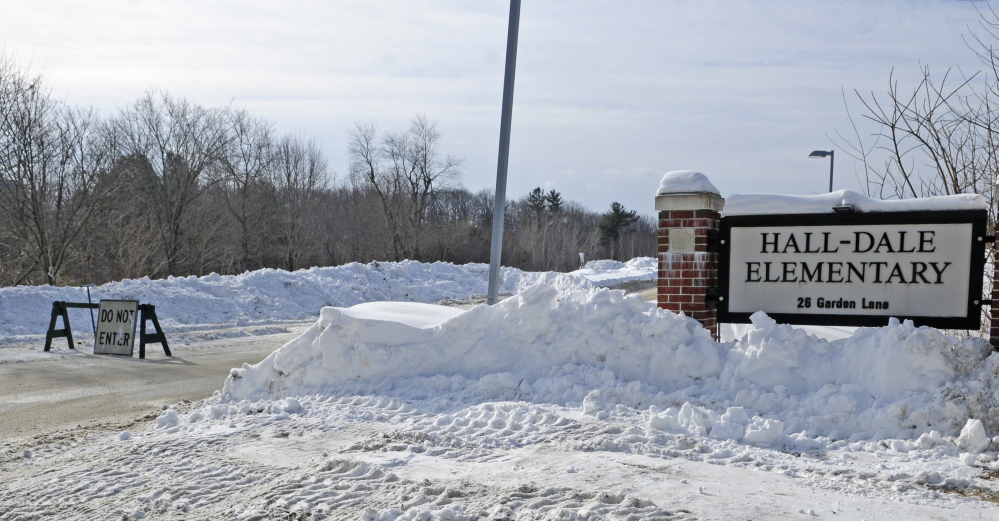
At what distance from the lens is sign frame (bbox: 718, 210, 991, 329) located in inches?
271

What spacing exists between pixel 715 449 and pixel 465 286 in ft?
78.5

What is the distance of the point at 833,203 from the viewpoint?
7.31 m

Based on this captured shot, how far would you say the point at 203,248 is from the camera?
111 feet

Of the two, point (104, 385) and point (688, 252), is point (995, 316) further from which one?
point (104, 385)

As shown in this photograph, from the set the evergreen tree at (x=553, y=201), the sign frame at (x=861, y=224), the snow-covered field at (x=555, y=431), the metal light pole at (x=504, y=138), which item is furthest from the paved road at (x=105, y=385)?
the evergreen tree at (x=553, y=201)

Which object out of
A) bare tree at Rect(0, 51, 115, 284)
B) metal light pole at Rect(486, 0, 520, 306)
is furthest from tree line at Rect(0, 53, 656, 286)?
metal light pole at Rect(486, 0, 520, 306)

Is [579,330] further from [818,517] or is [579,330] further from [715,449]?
[818,517]

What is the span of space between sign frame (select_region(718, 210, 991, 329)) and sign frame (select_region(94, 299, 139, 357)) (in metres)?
9.94

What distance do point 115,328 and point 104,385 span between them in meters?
3.41

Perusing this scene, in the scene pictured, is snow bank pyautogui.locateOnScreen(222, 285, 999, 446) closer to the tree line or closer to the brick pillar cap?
the brick pillar cap

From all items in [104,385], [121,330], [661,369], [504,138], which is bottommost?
[104,385]

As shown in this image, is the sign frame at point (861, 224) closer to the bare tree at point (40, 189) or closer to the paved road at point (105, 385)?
the paved road at point (105, 385)

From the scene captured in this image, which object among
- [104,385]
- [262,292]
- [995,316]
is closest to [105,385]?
[104,385]

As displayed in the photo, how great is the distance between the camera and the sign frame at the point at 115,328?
12500 millimetres
